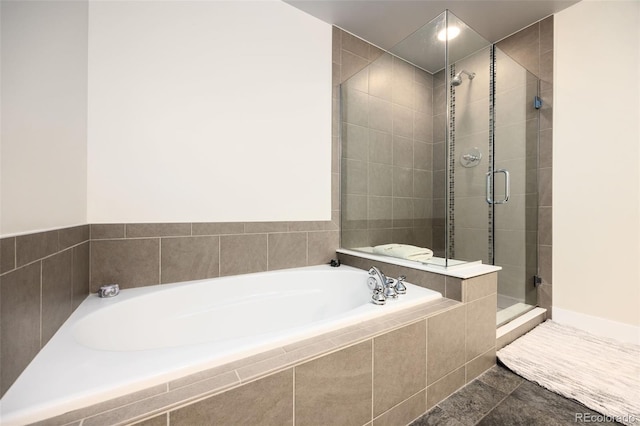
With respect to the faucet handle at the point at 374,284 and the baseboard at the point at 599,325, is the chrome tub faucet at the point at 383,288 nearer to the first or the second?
the faucet handle at the point at 374,284

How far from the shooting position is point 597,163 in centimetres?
200

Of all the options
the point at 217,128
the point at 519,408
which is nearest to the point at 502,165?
the point at 519,408

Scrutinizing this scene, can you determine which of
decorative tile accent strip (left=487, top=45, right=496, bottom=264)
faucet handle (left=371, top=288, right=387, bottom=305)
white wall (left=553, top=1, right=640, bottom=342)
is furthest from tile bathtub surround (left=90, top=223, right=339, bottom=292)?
white wall (left=553, top=1, right=640, bottom=342)

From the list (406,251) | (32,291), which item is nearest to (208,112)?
(32,291)

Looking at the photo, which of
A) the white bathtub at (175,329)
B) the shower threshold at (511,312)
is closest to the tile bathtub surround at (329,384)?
the white bathtub at (175,329)

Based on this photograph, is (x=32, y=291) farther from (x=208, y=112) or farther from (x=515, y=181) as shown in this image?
(x=515, y=181)

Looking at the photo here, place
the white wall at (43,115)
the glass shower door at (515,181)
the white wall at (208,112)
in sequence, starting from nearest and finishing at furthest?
1. the white wall at (43,115)
2. the white wall at (208,112)
3. the glass shower door at (515,181)

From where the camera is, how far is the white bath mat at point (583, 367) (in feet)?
4.12

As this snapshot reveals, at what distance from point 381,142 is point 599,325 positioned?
6.92 ft

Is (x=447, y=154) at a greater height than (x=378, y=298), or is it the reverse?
(x=447, y=154)

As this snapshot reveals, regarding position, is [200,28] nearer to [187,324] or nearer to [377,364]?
[187,324]

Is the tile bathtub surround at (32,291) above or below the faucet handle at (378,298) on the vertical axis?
above

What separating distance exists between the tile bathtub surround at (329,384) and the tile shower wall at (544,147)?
1390mm

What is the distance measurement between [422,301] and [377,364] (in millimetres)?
471
